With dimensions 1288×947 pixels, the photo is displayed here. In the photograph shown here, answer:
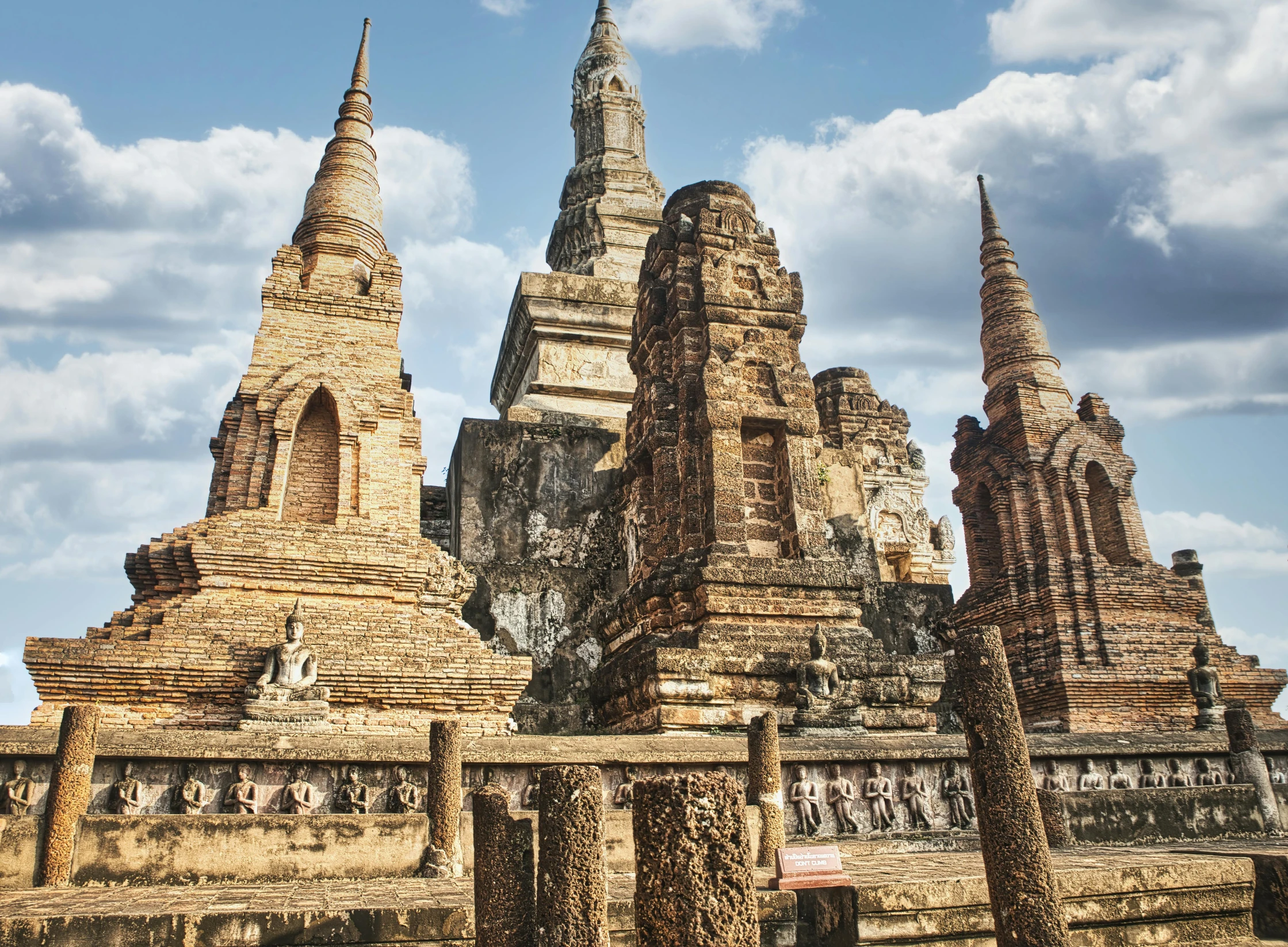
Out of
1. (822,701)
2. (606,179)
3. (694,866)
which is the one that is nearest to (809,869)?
(694,866)

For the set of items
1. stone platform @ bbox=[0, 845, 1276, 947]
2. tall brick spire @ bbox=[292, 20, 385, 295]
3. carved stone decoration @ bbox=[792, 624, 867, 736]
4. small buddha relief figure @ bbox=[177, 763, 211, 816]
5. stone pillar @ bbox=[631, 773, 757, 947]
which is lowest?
stone platform @ bbox=[0, 845, 1276, 947]

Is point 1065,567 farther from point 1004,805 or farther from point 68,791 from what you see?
point 68,791

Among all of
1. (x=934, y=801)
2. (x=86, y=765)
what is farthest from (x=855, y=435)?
(x=86, y=765)

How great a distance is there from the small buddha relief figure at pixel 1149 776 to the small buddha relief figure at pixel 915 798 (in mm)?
2505

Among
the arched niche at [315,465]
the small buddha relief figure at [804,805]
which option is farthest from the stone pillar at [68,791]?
the arched niche at [315,465]

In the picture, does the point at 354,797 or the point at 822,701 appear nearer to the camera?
the point at 354,797

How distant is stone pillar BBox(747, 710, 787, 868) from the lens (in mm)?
6301

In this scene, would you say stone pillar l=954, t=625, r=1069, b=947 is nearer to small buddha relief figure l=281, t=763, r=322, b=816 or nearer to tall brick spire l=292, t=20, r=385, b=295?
small buddha relief figure l=281, t=763, r=322, b=816

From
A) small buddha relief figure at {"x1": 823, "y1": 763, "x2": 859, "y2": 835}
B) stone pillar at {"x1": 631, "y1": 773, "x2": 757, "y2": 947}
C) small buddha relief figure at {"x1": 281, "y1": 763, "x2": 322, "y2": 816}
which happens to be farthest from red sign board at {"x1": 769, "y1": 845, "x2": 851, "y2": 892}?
small buddha relief figure at {"x1": 281, "y1": 763, "x2": 322, "y2": 816}

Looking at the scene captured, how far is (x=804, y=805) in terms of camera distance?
7.51 metres

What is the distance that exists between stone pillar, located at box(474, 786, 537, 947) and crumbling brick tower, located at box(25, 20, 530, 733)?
583 centimetres

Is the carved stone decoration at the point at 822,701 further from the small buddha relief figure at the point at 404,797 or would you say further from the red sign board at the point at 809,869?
the red sign board at the point at 809,869

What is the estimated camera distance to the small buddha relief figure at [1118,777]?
29.3 ft

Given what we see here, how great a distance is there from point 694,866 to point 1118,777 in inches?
286
